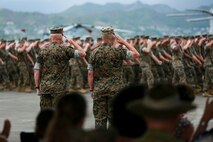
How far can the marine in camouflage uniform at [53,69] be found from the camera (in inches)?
362

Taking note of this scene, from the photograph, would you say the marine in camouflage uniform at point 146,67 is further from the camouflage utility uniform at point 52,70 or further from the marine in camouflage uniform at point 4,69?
the camouflage utility uniform at point 52,70

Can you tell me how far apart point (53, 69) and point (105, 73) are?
698 millimetres

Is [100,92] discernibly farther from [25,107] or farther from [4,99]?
[4,99]

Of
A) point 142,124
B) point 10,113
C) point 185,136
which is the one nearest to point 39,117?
point 142,124

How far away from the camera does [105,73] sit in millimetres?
9117

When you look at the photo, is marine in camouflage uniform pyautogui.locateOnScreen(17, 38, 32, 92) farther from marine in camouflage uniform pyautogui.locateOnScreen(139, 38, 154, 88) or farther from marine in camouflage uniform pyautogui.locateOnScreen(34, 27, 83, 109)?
marine in camouflage uniform pyautogui.locateOnScreen(34, 27, 83, 109)

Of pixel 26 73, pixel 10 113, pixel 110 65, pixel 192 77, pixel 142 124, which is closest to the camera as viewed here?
pixel 142 124

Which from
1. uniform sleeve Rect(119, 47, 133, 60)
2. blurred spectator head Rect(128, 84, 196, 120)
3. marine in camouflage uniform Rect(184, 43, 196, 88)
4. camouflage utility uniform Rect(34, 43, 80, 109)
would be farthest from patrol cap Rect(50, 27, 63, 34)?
marine in camouflage uniform Rect(184, 43, 196, 88)

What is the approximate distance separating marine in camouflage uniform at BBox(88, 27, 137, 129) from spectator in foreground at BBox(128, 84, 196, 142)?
5.22 metres

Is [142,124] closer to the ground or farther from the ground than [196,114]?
farther from the ground

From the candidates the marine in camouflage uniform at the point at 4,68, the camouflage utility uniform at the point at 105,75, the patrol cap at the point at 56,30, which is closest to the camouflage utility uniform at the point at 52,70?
the patrol cap at the point at 56,30

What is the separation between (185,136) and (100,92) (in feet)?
14.4

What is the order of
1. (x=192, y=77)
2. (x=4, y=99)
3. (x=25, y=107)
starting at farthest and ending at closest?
(x=192, y=77) → (x=4, y=99) → (x=25, y=107)

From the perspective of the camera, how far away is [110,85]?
9109mm
